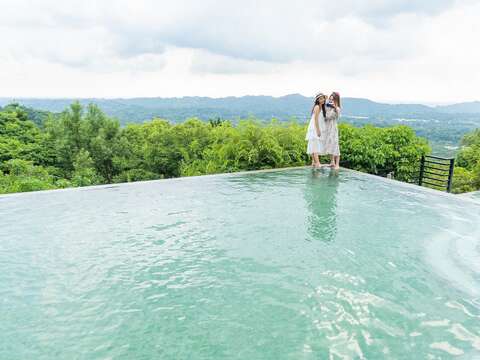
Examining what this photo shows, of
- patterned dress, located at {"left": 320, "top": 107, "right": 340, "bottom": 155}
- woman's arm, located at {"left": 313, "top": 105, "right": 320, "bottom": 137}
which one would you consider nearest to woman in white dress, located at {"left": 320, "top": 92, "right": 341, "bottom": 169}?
patterned dress, located at {"left": 320, "top": 107, "right": 340, "bottom": 155}

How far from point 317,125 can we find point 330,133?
0.37 meters

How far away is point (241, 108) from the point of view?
482ft

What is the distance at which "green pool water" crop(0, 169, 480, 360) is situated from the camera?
205 cm

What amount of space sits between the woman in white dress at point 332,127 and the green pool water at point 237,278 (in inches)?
90.3

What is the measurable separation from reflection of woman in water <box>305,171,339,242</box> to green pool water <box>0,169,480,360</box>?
0.12 feet

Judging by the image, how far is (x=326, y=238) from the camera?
366cm

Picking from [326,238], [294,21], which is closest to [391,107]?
[294,21]

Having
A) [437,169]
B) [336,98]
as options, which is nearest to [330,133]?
[336,98]

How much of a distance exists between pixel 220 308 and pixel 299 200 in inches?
115

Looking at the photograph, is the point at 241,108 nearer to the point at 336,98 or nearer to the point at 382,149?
the point at 382,149

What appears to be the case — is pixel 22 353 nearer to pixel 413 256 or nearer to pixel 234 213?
pixel 234 213

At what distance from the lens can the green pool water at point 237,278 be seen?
205 centimetres

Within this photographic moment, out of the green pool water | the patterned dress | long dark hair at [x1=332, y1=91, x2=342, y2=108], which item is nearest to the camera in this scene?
the green pool water

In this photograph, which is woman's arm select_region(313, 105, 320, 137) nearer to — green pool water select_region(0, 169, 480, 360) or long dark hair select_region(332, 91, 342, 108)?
long dark hair select_region(332, 91, 342, 108)
